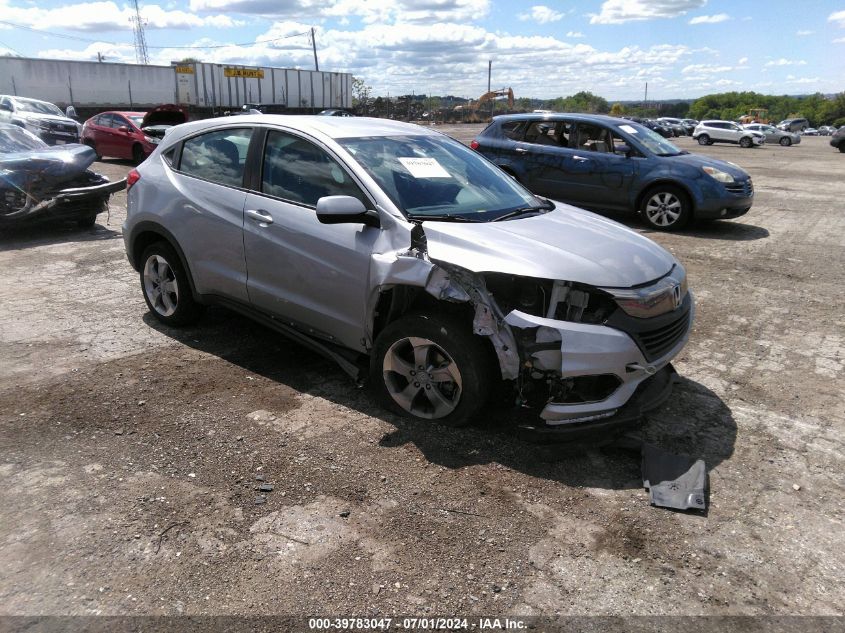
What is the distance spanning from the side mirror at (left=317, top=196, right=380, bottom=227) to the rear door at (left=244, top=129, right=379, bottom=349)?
138mm

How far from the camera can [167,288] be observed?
5.31 meters

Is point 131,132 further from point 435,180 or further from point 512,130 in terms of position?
point 435,180

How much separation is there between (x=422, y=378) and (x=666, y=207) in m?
Result: 7.54

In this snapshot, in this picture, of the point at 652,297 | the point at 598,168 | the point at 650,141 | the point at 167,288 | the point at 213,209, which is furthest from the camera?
the point at 650,141

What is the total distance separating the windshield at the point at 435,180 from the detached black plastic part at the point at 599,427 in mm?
1326

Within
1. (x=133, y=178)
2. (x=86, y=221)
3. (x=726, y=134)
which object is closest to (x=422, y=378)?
(x=133, y=178)

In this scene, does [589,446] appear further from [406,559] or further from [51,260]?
[51,260]

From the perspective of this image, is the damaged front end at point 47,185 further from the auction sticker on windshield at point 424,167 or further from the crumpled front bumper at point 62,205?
the auction sticker on windshield at point 424,167

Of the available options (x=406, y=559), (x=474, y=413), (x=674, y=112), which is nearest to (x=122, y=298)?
(x=474, y=413)

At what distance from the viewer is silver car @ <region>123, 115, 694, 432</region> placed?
337 centimetres

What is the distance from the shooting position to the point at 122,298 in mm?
6297

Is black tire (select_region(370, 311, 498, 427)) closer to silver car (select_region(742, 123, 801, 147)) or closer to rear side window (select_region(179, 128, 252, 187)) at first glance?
rear side window (select_region(179, 128, 252, 187))

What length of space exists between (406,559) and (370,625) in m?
0.39

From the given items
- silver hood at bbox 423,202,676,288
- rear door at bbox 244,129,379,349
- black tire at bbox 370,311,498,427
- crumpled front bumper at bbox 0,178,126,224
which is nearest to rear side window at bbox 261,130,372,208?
rear door at bbox 244,129,379,349
